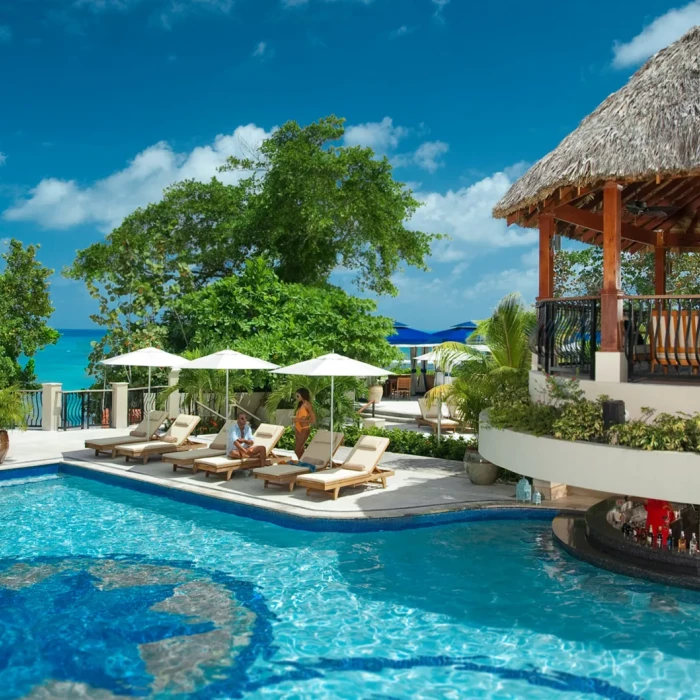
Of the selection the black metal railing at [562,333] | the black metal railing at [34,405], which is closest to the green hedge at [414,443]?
the black metal railing at [562,333]

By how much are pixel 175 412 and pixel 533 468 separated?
12827 mm

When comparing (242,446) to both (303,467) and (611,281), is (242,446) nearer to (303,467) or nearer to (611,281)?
(303,467)

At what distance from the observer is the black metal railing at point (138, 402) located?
69.2 feet

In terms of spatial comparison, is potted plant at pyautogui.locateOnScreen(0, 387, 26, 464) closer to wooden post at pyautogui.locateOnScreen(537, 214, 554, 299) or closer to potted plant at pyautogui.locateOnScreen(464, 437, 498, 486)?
potted plant at pyautogui.locateOnScreen(464, 437, 498, 486)

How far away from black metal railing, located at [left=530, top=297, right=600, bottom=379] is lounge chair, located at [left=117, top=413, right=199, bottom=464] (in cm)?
787

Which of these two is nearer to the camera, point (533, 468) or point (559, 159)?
point (533, 468)

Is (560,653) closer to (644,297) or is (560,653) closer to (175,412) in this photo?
(644,297)

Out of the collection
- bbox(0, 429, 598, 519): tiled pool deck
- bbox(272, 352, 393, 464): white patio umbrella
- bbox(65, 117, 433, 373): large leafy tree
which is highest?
bbox(65, 117, 433, 373): large leafy tree

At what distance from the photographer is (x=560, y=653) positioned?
7.20 metres

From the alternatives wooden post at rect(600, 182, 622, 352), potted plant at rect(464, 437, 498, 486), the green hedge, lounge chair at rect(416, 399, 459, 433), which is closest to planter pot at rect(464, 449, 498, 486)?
potted plant at rect(464, 437, 498, 486)

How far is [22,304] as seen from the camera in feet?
96.1

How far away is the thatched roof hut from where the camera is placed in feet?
30.5

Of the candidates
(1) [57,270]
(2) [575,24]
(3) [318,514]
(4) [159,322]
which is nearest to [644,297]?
(3) [318,514]

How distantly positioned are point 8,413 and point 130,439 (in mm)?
2635
